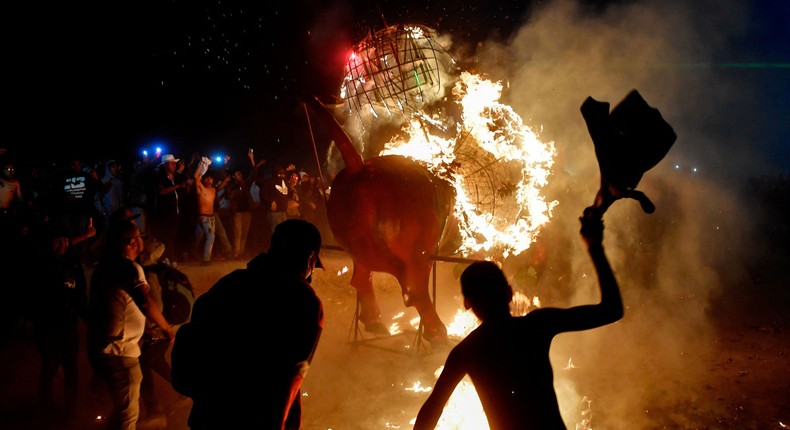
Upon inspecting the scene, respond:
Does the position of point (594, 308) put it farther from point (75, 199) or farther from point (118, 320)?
point (75, 199)

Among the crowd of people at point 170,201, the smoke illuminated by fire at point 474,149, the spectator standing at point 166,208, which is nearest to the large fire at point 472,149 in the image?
the smoke illuminated by fire at point 474,149

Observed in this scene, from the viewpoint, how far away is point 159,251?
4.99m

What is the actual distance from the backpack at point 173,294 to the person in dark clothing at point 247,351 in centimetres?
286

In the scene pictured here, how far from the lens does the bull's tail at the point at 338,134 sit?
500 centimetres

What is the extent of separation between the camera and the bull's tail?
5000 millimetres

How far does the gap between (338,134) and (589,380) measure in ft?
14.5

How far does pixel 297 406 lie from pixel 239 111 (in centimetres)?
1954

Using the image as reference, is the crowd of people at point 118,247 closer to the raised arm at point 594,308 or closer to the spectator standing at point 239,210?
the spectator standing at point 239,210

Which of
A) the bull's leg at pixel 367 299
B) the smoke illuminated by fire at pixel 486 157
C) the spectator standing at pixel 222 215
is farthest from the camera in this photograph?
the spectator standing at pixel 222 215

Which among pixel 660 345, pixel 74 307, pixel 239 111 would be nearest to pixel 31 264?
pixel 74 307

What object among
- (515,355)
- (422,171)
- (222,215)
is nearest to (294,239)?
(515,355)

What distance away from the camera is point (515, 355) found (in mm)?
2146

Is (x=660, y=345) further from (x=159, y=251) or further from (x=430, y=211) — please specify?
(x=159, y=251)

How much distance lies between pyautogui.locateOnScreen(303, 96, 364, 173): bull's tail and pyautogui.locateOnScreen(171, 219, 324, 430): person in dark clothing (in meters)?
2.95
